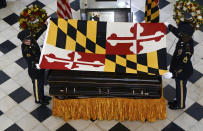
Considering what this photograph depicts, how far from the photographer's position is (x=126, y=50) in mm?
5160

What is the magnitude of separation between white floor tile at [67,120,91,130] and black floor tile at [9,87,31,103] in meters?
0.87

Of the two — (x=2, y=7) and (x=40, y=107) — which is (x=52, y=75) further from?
(x=2, y=7)

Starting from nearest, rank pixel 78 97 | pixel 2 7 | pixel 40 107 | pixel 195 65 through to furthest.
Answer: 1. pixel 78 97
2. pixel 40 107
3. pixel 195 65
4. pixel 2 7

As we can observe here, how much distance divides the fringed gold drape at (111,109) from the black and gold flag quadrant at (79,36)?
76cm

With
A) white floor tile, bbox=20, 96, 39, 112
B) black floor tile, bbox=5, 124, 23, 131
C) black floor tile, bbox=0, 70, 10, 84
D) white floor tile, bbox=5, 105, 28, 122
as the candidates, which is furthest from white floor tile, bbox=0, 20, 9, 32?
black floor tile, bbox=5, 124, 23, 131

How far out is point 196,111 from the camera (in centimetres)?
591

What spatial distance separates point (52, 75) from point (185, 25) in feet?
6.00

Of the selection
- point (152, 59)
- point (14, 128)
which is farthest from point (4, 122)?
point (152, 59)

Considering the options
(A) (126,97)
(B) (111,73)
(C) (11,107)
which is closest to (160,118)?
(A) (126,97)

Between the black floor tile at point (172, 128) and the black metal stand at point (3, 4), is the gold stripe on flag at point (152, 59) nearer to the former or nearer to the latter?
the black floor tile at point (172, 128)

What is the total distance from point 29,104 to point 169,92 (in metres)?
2.16

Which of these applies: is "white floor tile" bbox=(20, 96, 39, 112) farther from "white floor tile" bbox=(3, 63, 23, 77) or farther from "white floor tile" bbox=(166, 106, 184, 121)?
"white floor tile" bbox=(166, 106, 184, 121)

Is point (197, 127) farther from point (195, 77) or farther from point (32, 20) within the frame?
point (32, 20)

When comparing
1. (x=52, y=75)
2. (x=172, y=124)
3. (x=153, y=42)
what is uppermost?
(x=153, y=42)
